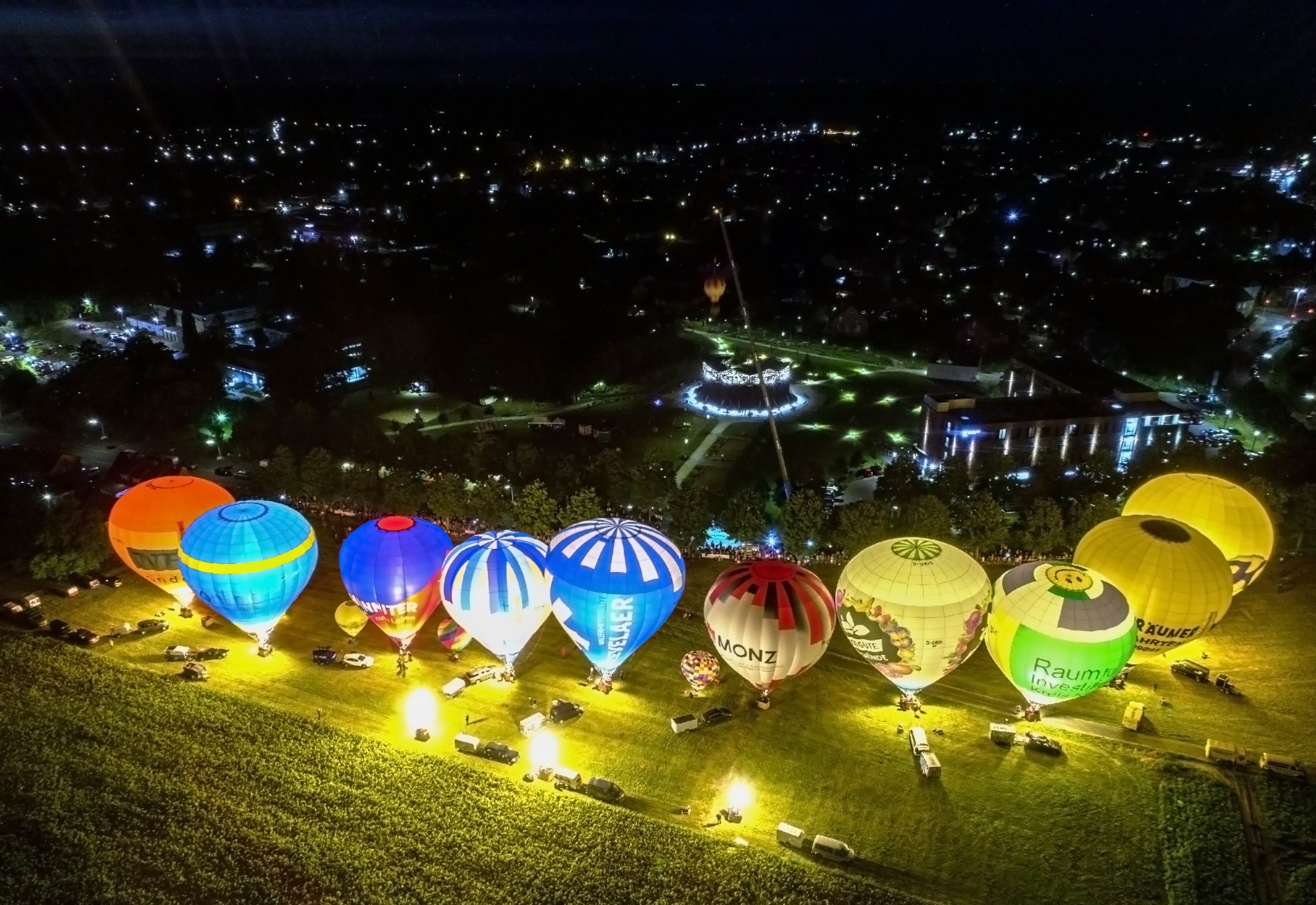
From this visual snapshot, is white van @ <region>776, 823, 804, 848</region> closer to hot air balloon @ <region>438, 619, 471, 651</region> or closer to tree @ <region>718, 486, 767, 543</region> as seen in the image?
hot air balloon @ <region>438, 619, 471, 651</region>

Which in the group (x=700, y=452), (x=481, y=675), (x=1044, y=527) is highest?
(x=1044, y=527)

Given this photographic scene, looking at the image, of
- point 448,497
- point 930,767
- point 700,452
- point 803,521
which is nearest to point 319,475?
point 448,497

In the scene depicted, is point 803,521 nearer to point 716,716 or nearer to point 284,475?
point 716,716

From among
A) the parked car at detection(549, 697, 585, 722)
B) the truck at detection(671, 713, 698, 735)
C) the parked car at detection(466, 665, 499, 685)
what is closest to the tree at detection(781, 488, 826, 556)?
the truck at detection(671, 713, 698, 735)

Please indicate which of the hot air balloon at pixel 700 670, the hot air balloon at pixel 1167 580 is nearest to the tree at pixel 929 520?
the hot air balloon at pixel 1167 580

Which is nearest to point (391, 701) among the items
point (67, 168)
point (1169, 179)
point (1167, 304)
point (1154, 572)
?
point (1154, 572)

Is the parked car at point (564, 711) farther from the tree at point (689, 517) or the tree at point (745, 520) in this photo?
the tree at point (745, 520)
